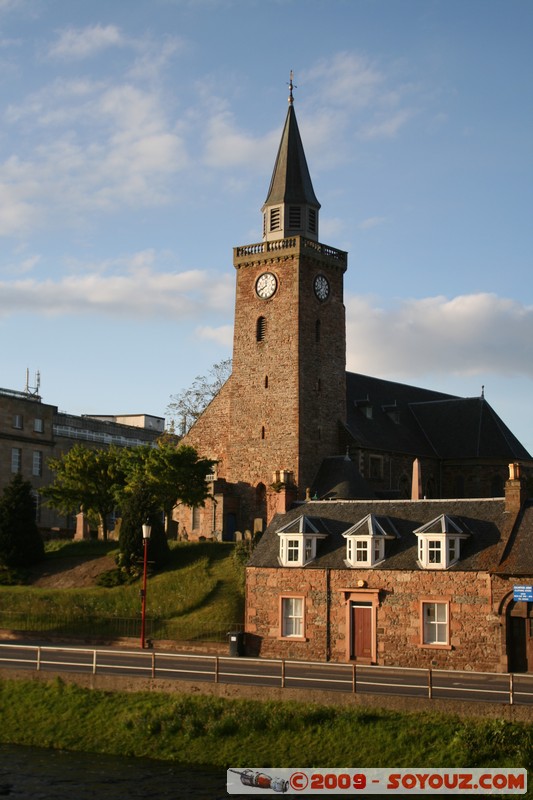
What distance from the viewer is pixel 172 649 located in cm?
4456

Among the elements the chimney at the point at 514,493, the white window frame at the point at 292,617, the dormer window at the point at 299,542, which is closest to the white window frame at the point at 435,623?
the chimney at the point at 514,493

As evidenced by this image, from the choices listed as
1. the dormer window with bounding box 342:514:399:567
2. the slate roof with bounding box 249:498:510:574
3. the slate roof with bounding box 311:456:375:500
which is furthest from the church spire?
the dormer window with bounding box 342:514:399:567

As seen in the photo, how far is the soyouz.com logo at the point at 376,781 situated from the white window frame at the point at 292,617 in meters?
15.2

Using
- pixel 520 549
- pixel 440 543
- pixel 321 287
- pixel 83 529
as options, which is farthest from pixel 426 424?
pixel 520 549

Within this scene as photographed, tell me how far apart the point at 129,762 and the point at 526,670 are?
600 inches

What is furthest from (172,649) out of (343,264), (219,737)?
(343,264)

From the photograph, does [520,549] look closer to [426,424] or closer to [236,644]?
[236,644]

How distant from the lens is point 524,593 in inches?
1490

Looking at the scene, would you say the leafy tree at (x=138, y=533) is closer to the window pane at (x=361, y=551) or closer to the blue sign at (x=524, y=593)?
the window pane at (x=361, y=551)

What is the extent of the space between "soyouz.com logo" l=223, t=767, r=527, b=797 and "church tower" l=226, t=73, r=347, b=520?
37.4 meters

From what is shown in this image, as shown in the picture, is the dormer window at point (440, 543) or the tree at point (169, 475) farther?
the tree at point (169, 475)

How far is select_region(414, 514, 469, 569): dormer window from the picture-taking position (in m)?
40.8

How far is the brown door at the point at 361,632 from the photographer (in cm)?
4141

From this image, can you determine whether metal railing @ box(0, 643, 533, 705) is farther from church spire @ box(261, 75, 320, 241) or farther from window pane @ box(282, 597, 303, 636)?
church spire @ box(261, 75, 320, 241)
